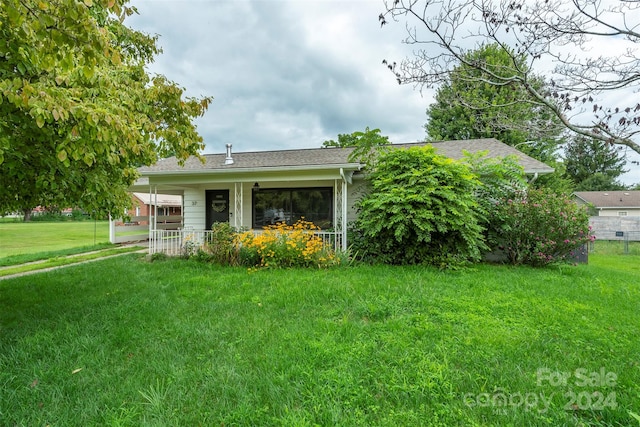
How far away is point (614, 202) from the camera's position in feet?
92.4

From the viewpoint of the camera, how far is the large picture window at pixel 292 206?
9.36 meters

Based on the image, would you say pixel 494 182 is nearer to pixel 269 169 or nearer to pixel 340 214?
pixel 340 214

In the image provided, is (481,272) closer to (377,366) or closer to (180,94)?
(377,366)

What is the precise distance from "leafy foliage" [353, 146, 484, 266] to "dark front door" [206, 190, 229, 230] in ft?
17.0

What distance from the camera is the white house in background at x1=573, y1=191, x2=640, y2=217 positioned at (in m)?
27.7

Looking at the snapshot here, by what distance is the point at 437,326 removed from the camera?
3.52 meters

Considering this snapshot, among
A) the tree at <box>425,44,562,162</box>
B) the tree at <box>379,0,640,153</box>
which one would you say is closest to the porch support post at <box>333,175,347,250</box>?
the tree at <box>425,44,562,162</box>

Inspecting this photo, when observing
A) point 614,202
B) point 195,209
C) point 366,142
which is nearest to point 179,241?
point 195,209

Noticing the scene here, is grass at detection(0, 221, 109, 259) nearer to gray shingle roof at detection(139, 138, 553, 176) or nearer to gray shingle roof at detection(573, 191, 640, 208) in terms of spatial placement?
gray shingle roof at detection(139, 138, 553, 176)

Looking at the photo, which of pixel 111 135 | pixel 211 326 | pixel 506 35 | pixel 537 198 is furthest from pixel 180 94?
pixel 537 198

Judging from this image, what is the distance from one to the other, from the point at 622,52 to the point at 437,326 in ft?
10.4

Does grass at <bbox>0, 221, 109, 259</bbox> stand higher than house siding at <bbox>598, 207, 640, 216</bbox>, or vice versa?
house siding at <bbox>598, 207, 640, 216</bbox>

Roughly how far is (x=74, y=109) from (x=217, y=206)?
8.54 m

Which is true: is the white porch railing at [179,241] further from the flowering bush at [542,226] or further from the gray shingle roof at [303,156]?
the flowering bush at [542,226]
